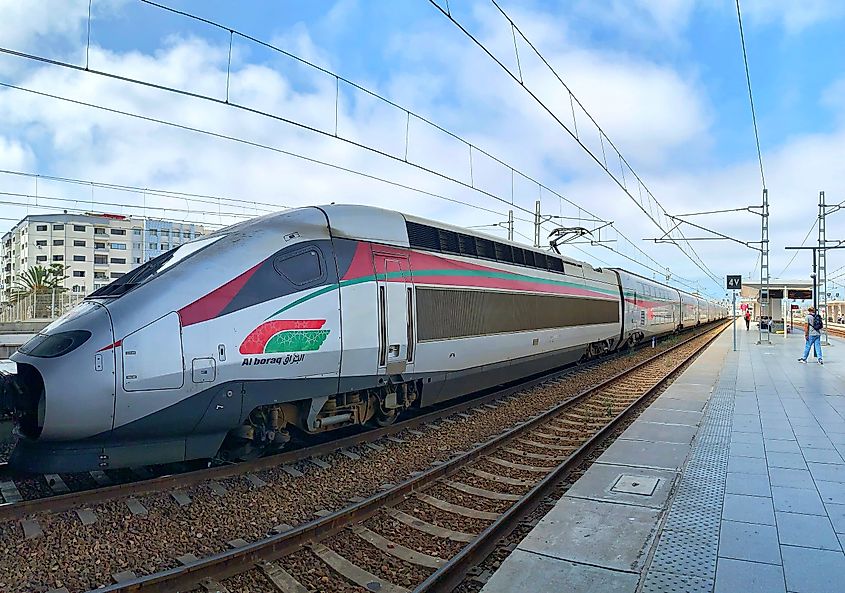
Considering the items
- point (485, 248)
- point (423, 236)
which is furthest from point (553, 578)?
point (485, 248)

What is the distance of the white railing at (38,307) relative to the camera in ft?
81.8

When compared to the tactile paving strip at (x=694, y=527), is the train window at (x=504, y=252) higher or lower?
higher

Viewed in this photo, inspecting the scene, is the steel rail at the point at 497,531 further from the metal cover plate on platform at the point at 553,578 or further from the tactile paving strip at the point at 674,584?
the tactile paving strip at the point at 674,584

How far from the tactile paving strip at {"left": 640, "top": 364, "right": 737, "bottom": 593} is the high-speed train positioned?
368 cm

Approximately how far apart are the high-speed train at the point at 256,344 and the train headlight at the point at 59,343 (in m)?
0.02

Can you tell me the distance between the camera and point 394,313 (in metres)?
8.00

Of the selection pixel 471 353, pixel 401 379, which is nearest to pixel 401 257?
pixel 401 379

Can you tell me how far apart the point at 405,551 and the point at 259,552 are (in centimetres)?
117

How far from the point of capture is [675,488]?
611 cm

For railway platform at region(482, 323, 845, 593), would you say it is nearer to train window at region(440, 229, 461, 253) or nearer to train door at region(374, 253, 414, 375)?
train door at region(374, 253, 414, 375)

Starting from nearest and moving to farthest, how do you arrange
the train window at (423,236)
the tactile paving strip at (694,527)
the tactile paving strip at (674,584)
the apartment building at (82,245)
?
the tactile paving strip at (674,584), the tactile paving strip at (694,527), the train window at (423,236), the apartment building at (82,245)

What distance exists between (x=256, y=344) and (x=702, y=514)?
14.7 feet

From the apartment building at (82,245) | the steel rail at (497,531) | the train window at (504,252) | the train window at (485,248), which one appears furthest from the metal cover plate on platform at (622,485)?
the apartment building at (82,245)

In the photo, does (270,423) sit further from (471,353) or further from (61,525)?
(471,353)
